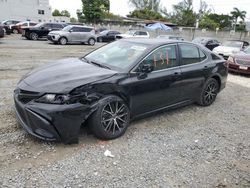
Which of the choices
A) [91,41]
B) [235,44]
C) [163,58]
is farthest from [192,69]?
[91,41]

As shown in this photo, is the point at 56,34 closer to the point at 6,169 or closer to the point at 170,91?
the point at 170,91

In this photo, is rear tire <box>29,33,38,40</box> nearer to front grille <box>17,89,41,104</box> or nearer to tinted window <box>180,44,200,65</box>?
tinted window <box>180,44,200,65</box>

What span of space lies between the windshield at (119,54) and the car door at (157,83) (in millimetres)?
200

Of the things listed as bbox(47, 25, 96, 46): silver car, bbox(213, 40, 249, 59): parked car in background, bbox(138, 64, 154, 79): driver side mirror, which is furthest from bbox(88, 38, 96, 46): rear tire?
bbox(138, 64, 154, 79): driver side mirror

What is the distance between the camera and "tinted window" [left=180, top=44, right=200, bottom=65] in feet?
18.0

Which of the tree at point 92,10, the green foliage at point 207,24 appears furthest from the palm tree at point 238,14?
the tree at point 92,10

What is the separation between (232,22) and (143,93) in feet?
214

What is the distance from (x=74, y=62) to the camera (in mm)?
4992

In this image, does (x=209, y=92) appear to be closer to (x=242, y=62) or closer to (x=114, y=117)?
(x=114, y=117)

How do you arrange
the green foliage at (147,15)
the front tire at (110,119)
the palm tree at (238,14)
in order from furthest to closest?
the green foliage at (147,15) < the palm tree at (238,14) < the front tire at (110,119)

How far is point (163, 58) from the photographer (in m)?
5.06

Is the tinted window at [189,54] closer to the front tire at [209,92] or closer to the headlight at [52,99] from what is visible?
the front tire at [209,92]

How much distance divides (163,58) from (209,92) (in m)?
1.79

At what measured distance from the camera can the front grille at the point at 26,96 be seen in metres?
3.79
